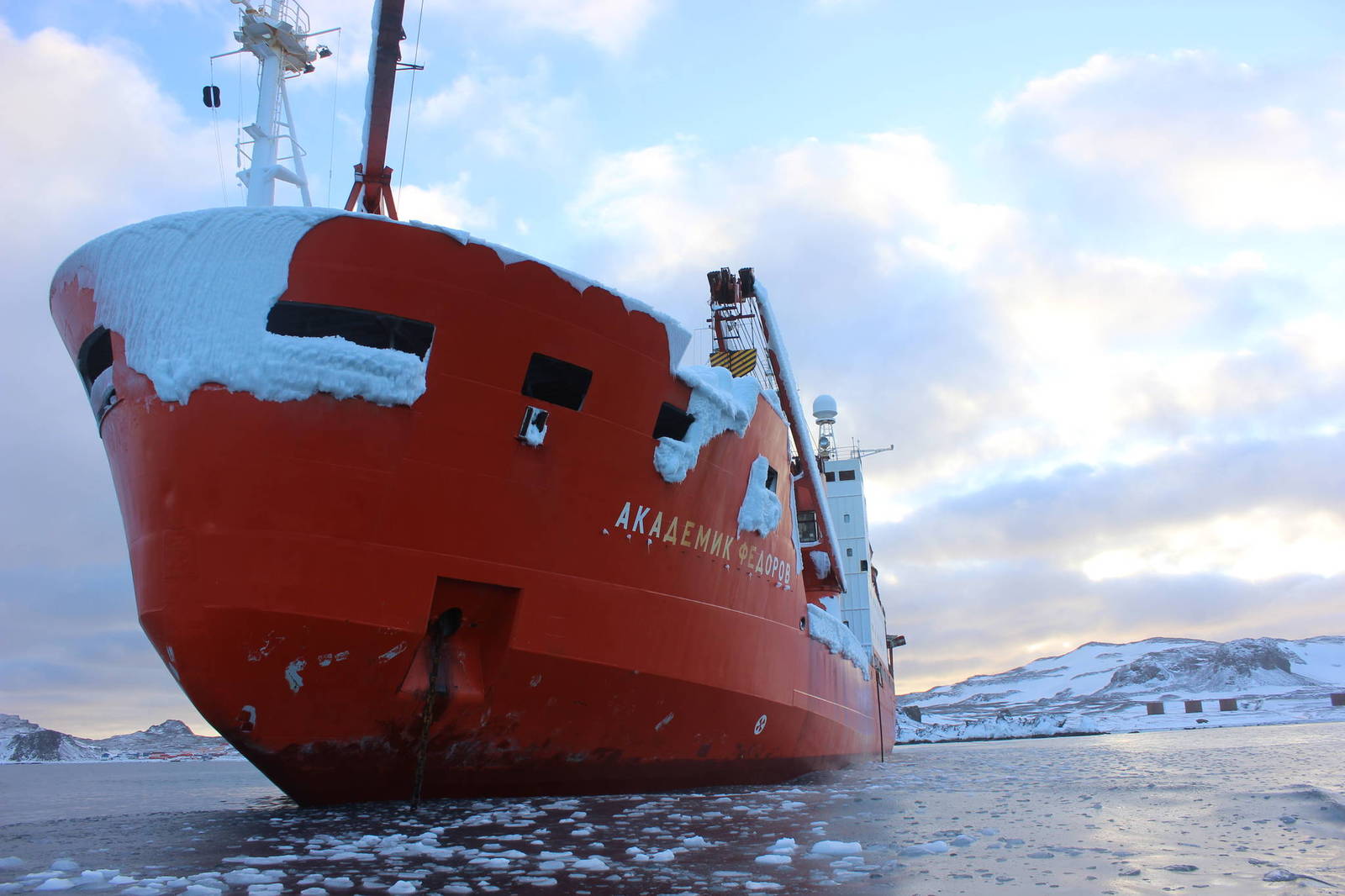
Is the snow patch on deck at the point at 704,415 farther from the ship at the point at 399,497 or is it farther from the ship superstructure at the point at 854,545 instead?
the ship superstructure at the point at 854,545

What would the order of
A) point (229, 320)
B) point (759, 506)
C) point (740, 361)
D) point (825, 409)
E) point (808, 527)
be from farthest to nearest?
point (825, 409) → point (808, 527) → point (740, 361) → point (759, 506) → point (229, 320)

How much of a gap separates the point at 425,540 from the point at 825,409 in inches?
1039

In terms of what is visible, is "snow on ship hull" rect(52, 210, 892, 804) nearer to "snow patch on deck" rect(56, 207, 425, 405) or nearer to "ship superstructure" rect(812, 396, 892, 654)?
"snow patch on deck" rect(56, 207, 425, 405)

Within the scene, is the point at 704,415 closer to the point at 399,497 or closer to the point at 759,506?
the point at 759,506

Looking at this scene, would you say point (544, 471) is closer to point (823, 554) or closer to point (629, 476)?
point (629, 476)

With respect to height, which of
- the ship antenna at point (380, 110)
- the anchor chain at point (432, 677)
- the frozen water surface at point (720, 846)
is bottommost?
the frozen water surface at point (720, 846)

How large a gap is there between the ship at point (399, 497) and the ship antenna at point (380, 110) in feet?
12.0

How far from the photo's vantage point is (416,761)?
30.2 feet

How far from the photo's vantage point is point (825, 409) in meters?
33.7

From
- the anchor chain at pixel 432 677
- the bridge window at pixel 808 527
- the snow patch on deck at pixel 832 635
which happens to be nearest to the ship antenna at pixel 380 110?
the anchor chain at pixel 432 677

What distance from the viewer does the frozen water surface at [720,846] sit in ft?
17.5

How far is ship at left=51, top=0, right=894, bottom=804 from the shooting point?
8422 mm

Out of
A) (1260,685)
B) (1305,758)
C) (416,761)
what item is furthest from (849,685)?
(1260,685)

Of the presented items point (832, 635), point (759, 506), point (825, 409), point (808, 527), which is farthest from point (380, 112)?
point (825, 409)
